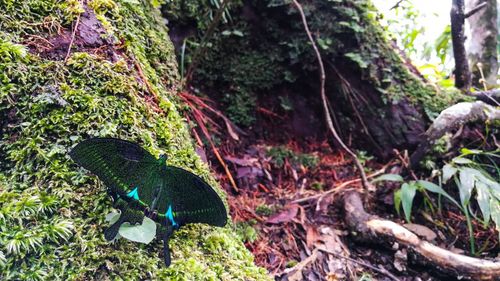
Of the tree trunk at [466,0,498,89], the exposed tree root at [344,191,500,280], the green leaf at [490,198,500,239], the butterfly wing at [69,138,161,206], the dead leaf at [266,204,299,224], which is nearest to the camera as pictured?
the butterfly wing at [69,138,161,206]

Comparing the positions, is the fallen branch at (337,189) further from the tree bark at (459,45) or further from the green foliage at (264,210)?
the tree bark at (459,45)

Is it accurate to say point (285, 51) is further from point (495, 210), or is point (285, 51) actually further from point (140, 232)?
point (140, 232)

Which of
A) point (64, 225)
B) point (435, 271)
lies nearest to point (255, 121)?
point (435, 271)

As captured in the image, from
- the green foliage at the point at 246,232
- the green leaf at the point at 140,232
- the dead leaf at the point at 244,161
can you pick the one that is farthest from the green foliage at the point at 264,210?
the green leaf at the point at 140,232

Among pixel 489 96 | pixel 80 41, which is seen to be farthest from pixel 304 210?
pixel 489 96

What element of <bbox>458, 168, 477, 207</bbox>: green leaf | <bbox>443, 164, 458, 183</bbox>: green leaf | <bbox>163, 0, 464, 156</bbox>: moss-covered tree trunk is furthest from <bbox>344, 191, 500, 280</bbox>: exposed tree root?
<bbox>163, 0, 464, 156</bbox>: moss-covered tree trunk

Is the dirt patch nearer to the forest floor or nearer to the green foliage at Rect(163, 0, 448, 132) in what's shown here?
the forest floor
